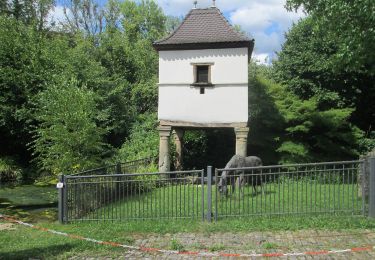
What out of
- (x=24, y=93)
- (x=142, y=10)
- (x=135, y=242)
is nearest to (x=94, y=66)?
(x=24, y=93)

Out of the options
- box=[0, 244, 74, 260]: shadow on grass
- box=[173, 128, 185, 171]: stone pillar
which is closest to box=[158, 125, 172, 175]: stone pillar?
box=[173, 128, 185, 171]: stone pillar

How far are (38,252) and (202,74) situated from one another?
1304cm

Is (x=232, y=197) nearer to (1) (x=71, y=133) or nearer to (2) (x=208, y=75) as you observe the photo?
(1) (x=71, y=133)

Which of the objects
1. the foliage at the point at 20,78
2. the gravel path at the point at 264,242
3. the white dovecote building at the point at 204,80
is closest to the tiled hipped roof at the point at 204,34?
the white dovecote building at the point at 204,80

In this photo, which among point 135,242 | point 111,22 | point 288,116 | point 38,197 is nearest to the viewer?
point 135,242

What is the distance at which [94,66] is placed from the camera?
2736 cm

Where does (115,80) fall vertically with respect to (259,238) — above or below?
above

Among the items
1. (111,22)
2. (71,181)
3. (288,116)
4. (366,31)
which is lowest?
(71,181)

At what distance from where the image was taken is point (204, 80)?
20.0 metres

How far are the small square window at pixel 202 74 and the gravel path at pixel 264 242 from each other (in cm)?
1135

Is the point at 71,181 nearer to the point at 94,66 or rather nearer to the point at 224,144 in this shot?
the point at 224,144

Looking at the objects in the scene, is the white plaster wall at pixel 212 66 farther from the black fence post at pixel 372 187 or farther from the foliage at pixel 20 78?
the black fence post at pixel 372 187

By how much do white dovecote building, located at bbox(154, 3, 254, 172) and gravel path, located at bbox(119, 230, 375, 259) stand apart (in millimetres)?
10077

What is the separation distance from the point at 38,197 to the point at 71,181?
6712 mm
